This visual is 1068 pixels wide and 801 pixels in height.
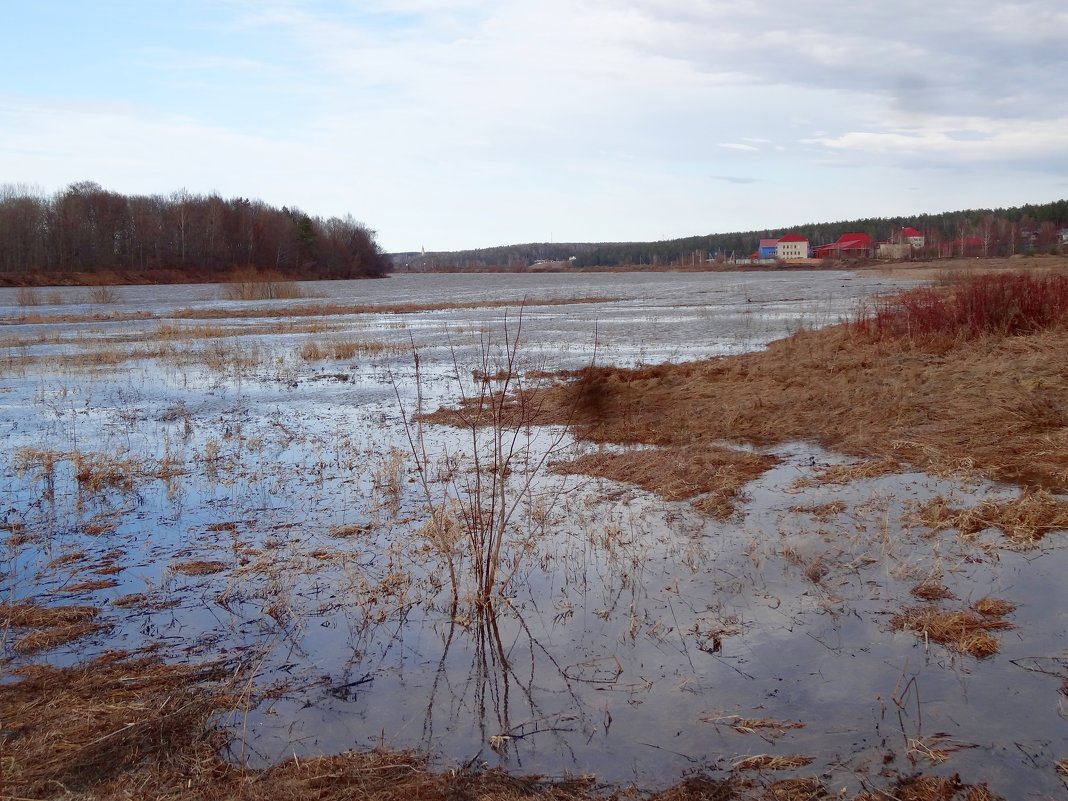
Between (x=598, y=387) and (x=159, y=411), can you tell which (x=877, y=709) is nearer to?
(x=598, y=387)

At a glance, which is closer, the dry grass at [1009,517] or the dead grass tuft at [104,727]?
the dead grass tuft at [104,727]

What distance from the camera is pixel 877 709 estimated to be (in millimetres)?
4539

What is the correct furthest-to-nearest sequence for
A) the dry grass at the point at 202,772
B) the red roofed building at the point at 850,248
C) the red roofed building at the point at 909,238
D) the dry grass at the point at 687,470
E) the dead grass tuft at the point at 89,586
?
1. the red roofed building at the point at 850,248
2. the red roofed building at the point at 909,238
3. the dry grass at the point at 687,470
4. the dead grass tuft at the point at 89,586
5. the dry grass at the point at 202,772

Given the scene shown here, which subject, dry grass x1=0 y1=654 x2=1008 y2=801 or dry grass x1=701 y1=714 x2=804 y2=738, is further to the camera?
dry grass x1=701 y1=714 x2=804 y2=738

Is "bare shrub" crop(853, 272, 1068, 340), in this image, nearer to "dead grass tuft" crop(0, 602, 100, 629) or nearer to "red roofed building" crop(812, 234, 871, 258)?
"dead grass tuft" crop(0, 602, 100, 629)

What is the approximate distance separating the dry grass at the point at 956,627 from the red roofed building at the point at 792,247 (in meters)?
168

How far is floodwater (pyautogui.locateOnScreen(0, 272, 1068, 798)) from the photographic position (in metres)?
4.37

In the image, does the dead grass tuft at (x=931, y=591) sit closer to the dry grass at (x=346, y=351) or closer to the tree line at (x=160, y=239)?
the dry grass at (x=346, y=351)

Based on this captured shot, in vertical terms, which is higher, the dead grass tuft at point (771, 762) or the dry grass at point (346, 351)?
the dry grass at point (346, 351)

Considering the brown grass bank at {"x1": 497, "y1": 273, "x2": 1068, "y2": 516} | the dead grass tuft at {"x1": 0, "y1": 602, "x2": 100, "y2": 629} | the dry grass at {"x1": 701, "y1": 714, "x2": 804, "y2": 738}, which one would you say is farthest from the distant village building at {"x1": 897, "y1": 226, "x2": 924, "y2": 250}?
the dead grass tuft at {"x1": 0, "y1": 602, "x2": 100, "y2": 629}

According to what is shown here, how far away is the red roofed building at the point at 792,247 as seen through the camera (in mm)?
164750

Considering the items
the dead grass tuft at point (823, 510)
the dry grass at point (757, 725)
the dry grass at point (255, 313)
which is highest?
the dry grass at point (255, 313)

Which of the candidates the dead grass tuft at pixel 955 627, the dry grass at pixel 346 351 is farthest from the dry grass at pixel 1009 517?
the dry grass at pixel 346 351

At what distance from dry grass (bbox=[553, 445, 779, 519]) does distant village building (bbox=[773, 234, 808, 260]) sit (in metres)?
162
